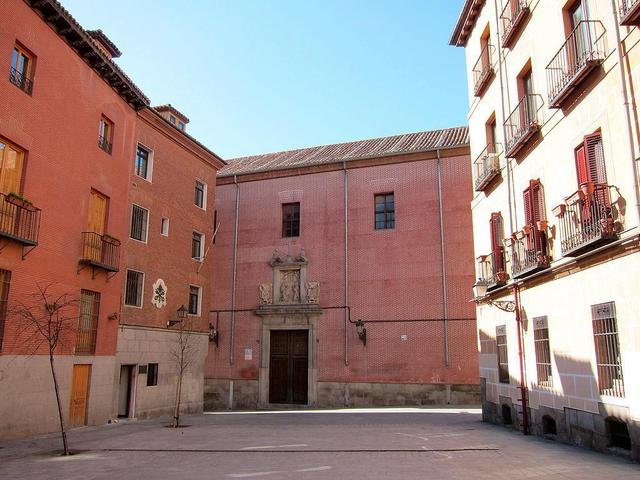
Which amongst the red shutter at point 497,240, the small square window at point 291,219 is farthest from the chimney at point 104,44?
the red shutter at point 497,240

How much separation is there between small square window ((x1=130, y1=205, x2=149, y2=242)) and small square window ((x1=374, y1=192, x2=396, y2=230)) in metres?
10.7

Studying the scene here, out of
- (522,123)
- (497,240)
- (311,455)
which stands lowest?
(311,455)

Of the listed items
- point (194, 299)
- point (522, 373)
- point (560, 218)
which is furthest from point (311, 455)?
point (194, 299)

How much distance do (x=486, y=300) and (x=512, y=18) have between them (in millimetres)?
7887

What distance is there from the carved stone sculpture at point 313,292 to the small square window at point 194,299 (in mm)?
5272

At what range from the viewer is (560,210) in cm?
1125

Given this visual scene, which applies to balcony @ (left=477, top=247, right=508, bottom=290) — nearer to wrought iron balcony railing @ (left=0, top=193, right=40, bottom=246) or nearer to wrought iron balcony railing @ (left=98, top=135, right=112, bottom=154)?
wrought iron balcony railing @ (left=0, top=193, right=40, bottom=246)

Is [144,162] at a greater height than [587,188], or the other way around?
[144,162]

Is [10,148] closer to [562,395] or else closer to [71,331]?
[71,331]

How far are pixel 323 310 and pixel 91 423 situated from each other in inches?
459

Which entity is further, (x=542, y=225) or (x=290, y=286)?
(x=290, y=286)

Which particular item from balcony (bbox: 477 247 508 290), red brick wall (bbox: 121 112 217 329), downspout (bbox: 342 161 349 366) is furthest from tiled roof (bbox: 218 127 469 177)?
balcony (bbox: 477 247 508 290)

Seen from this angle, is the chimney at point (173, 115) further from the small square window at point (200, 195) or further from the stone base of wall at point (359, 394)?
the stone base of wall at point (359, 394)

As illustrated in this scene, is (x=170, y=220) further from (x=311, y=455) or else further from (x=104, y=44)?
(x=311, y=455)
